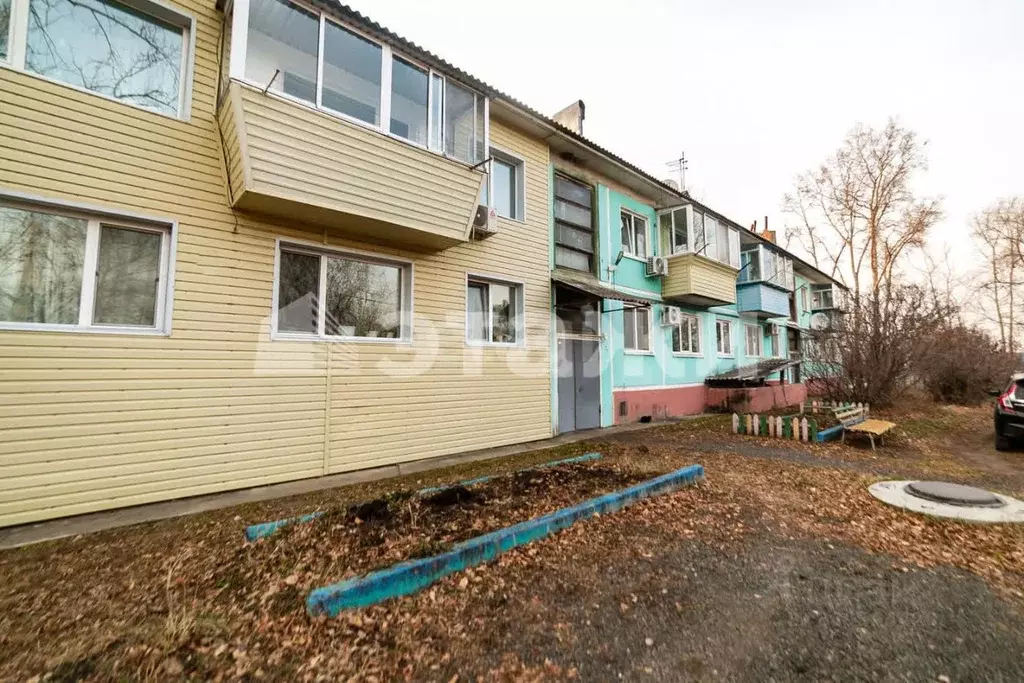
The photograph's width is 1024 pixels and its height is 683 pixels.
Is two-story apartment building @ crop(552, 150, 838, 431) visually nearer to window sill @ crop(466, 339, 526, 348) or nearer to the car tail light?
window sill @ crop(466, 339, 526, 348)

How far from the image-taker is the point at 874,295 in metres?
13.9

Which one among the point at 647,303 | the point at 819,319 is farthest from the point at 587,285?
the point at 819,319

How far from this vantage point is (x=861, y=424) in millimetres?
8945

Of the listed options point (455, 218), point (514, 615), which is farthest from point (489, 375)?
point (514, 615)

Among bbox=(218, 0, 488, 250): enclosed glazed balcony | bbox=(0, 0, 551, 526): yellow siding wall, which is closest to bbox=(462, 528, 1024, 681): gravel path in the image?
bbox=(0, 0, 551, 526): yellow siding wall

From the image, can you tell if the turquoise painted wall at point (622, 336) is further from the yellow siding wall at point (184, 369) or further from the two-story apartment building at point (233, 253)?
Result: the yellow siding wall at point (184, 369)

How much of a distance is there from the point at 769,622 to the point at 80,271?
754cm

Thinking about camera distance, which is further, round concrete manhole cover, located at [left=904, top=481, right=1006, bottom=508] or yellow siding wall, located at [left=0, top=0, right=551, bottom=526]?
round concrete manhole cover, located at [left=904, top=481, right=1006, bottom=508]

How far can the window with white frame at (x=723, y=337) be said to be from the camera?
15.7 m

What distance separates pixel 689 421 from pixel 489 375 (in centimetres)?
685

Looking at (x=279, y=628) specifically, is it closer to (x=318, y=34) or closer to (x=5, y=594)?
(x=5, y=594)

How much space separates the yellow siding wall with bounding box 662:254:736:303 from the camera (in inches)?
496

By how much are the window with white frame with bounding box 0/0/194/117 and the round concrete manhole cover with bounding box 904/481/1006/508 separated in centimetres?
1063

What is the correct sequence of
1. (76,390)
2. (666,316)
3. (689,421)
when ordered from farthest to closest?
(666,316) < (689,421) < (76,390)
